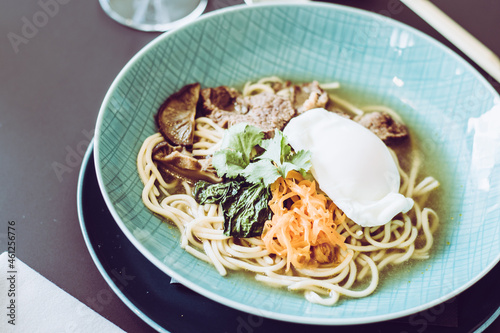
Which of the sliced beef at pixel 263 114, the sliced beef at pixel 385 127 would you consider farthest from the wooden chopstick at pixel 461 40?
the sliced beef at pixel 263 114

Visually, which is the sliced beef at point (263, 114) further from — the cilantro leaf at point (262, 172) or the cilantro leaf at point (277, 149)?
the cilantro leaf at point (262, 172)

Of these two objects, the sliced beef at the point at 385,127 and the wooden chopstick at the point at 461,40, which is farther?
the wooden chopstick at the point at 461,40

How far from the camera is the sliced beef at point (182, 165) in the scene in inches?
114

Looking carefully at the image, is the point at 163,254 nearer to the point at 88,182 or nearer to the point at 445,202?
the point at 88,182

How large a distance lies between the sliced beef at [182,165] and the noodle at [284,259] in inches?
2.0

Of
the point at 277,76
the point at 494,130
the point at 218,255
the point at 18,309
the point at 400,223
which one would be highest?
the point at 494,130

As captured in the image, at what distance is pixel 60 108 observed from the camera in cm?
324

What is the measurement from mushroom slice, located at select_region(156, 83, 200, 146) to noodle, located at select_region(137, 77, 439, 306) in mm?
75

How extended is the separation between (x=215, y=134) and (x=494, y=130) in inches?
68.0

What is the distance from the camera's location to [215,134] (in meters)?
3.16

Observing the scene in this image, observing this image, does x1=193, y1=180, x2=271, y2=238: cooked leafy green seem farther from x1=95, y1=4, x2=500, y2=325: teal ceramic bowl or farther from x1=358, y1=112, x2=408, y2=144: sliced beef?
x1=358, y1=112, x2=408, y2=144: sliced beef

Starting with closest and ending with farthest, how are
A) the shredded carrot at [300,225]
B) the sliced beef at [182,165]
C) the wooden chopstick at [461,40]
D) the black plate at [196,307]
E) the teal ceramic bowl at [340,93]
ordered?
the black plate at [196,307] → the teal ceramic bowl at [340,93] → the shredded carrot at [300,225] → the sliced beef at [182,165] → the wooden chopstick at [461,40]

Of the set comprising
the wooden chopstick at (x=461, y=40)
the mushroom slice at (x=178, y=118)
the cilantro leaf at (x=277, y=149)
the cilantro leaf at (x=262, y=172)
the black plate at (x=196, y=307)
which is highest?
the wooden chopstick at (x=461, y=40)

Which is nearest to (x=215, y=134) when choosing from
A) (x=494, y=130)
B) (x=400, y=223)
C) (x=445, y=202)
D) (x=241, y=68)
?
(x=241, y=68)
